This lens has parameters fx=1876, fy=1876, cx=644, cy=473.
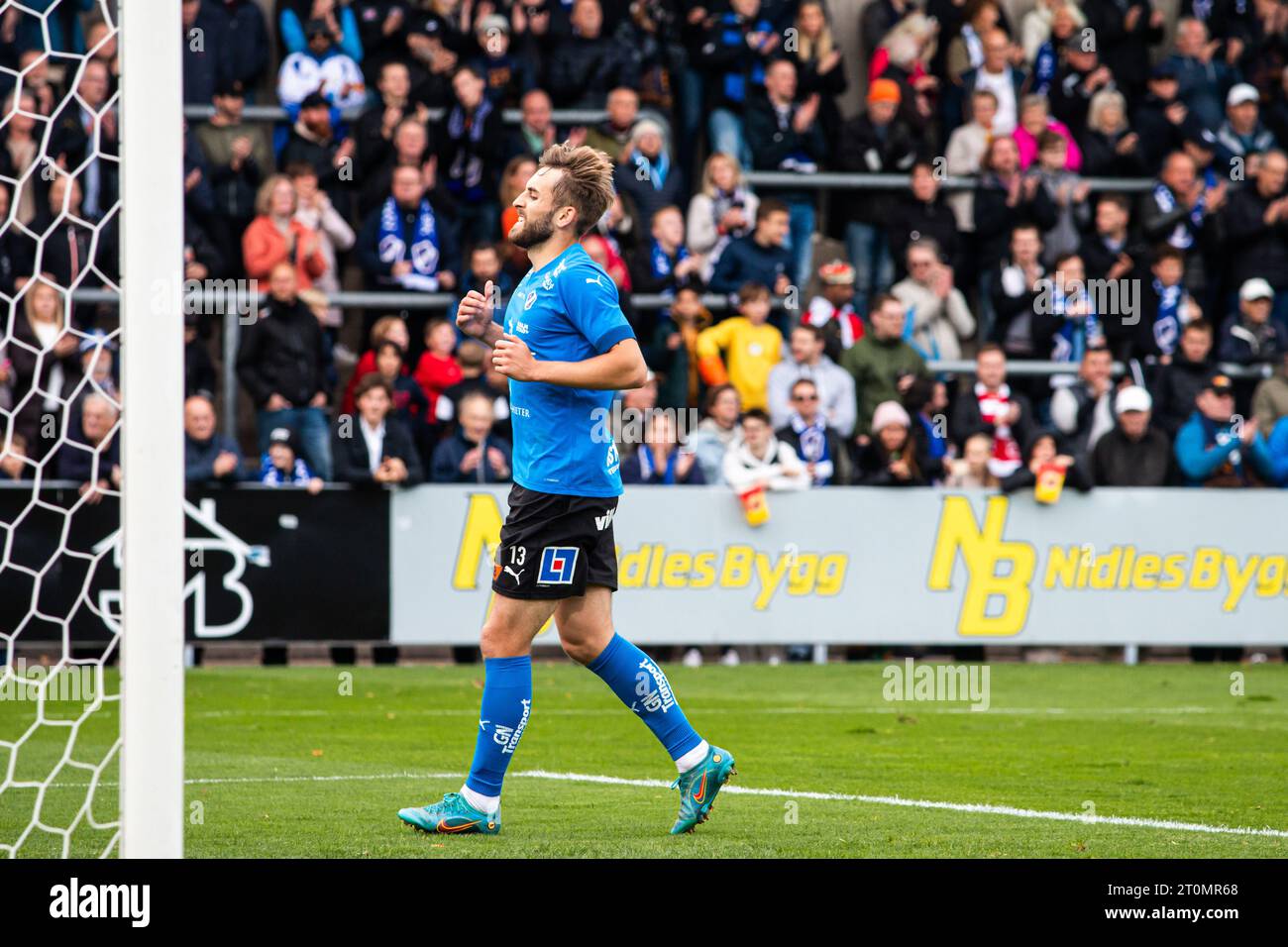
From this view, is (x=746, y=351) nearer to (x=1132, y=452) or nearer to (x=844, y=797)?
(x=1132, y=452)

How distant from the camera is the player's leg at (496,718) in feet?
21.3

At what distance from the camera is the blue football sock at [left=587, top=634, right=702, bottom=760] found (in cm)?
672

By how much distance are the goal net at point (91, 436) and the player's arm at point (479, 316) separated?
46.3 inches

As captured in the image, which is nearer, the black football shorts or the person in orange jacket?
the black football shorts

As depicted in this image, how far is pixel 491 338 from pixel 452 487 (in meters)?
7.42

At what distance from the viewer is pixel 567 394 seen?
21.7ft

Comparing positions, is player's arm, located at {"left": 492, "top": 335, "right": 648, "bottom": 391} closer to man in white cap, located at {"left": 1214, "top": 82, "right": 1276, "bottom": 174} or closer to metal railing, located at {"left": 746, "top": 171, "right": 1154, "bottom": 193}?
metal railing, located at {"left": 746, "top": 171, "right": 1154, "bottom": 193}

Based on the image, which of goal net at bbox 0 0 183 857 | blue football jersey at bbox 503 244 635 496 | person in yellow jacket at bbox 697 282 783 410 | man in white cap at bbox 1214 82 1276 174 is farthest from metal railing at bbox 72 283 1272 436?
blue football jersey at bbox 503 244 635 496

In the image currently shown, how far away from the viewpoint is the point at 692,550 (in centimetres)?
1416

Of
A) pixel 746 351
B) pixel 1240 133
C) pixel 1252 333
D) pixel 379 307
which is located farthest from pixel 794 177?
pixel 1240 133

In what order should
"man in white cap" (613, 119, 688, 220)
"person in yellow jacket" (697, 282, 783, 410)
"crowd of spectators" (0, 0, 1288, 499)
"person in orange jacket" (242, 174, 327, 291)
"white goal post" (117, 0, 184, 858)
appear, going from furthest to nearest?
"man in white cap" (613, 119, 688, 220) → "person in yellow jacket" (697, 282, 783, 410) → "person in orange jacket" (242, 174, 327, 291) → "crowd of spectators" (0, 0, 1288, 499) → "white goal post" (117, 0, 184, 858)

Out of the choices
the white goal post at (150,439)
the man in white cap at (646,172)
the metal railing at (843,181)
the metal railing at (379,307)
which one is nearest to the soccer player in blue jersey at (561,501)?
the white goal post at (150,439)

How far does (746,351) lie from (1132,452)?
3.29 metres
